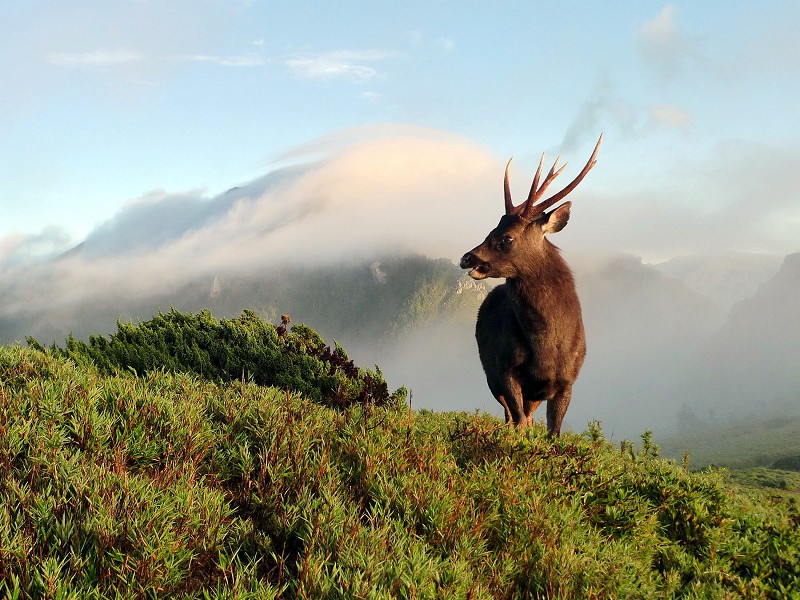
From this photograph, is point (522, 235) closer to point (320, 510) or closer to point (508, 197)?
point (508, 197)

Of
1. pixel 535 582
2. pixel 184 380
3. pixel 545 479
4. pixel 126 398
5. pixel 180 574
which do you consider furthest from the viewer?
pixel 184 380

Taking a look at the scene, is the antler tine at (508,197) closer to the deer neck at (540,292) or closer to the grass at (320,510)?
the deer neck at (540,292)

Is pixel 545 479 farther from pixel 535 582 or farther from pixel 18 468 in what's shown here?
pixel 18 468

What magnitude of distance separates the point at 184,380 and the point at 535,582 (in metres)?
4.70

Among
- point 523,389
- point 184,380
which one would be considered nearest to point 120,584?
point 184,380

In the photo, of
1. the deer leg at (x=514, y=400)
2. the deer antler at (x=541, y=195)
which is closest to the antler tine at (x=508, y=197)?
the deer antler at (x=541, y=195)

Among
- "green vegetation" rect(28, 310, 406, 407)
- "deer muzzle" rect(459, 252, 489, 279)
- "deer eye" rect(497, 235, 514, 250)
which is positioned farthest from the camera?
"green vegetation" rect(28, 310, 406, 407)

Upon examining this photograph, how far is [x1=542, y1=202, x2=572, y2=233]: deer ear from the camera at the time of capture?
9422mm

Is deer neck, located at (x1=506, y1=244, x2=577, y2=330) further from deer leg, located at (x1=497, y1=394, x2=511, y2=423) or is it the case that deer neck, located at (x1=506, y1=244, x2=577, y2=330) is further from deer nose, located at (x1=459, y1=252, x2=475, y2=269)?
deer leg, located at (x1=497, y1=394, x2=511, y2=423)

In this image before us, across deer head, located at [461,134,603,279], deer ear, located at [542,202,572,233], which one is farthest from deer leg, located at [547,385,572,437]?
deer ear, located at [542,202,572,233]

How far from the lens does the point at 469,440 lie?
6.89m

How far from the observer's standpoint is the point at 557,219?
951cm

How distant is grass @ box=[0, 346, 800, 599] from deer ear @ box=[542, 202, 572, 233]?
378 cm

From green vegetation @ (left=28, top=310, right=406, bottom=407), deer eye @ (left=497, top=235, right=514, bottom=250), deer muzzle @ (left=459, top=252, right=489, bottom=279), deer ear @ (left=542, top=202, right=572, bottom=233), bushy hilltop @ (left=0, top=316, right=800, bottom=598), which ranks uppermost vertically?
deer ear @ (left=542, top=202, right=572, bottom=233)
